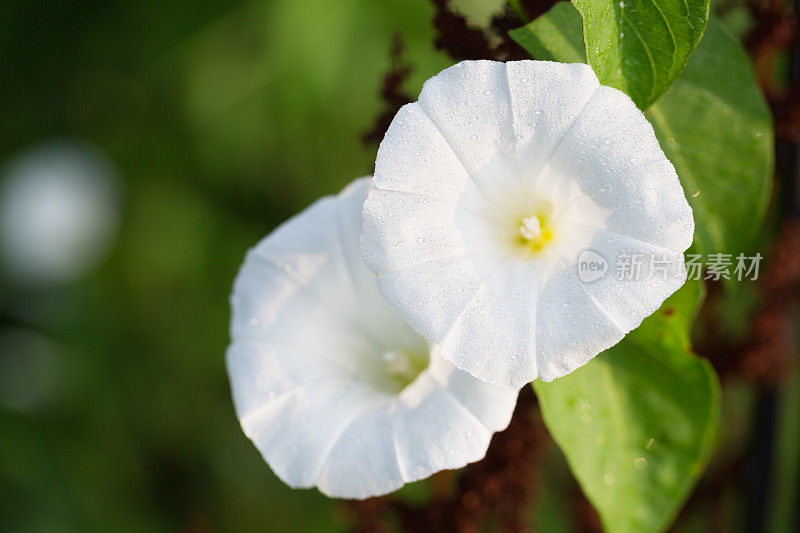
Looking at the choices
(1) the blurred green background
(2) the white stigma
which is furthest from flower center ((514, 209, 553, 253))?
(1) the blurred green background

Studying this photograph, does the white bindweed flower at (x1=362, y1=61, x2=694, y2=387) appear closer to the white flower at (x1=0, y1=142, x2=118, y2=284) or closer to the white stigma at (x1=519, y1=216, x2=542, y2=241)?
the white stigma at (x1=519, y1=216, x2=542, y2=241)

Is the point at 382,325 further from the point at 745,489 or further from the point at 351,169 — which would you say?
the point at 351,169

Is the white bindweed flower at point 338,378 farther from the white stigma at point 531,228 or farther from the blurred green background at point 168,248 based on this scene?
the blurred green background at point 168,248

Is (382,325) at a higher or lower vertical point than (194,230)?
higher

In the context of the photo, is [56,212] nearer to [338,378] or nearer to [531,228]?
[338,378]

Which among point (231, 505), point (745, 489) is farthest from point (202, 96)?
point (745, 489)

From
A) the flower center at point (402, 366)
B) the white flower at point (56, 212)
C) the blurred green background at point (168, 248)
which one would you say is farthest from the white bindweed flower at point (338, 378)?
the white flower at point (56, 212)
